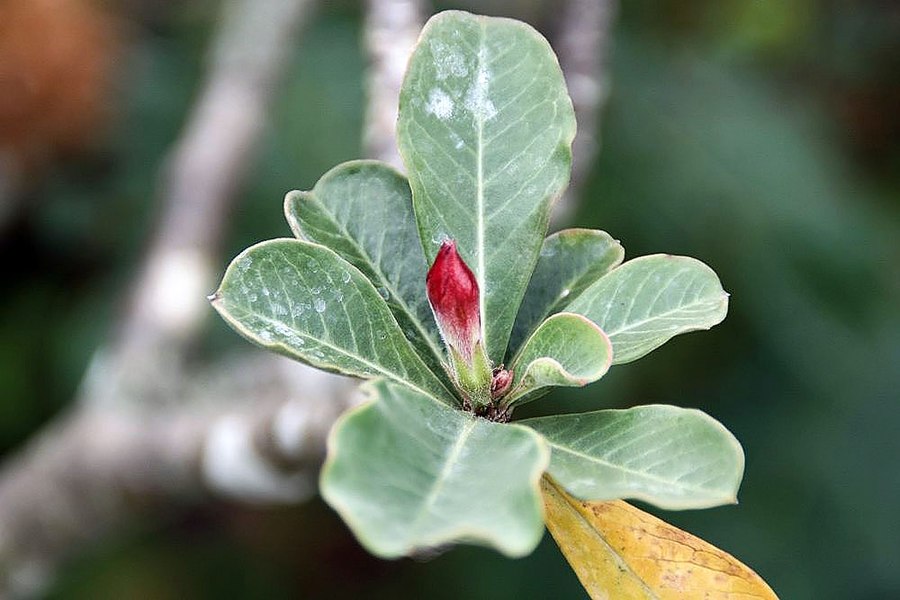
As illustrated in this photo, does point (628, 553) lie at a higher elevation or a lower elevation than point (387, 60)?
lower

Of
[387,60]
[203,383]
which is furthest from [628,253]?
[387,60]

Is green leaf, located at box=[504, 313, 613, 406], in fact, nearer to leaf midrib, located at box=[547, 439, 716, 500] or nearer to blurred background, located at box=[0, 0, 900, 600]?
leaf midrib, located at box=[547, 439, 716, 500]

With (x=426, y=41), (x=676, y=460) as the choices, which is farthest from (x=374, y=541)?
(x=426, y=41)

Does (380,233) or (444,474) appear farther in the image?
(380,233)

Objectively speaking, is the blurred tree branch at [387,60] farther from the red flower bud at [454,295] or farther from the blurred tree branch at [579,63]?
the red flower bud at [454,295]

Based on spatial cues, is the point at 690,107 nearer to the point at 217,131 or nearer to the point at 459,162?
the point at 217,131

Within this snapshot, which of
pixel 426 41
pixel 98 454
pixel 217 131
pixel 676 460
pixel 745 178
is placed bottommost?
pixel 98 454

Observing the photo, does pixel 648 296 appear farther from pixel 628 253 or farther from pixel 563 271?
pixel 628 253

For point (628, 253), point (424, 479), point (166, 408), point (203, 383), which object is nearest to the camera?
point (424, 479)
